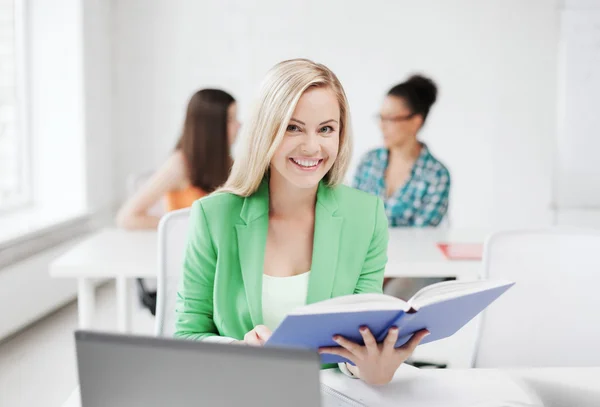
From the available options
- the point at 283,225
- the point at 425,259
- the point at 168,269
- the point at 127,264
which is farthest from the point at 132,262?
the point at 283,225

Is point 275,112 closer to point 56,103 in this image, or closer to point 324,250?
point 324,250

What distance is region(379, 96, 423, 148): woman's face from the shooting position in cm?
362

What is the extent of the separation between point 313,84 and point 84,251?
63.3 inches

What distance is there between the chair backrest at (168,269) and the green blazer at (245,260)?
314 millimetres

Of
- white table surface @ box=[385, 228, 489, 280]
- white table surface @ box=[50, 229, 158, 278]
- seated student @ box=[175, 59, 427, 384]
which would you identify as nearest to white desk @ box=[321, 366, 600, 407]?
seated student @ box=[175, 59, 427, 384]

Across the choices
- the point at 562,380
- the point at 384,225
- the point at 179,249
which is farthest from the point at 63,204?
the point at 562,380

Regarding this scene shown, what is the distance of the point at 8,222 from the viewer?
4.09 m

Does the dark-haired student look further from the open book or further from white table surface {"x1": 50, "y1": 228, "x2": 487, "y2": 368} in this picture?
the open book

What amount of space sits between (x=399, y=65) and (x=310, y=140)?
3988mm

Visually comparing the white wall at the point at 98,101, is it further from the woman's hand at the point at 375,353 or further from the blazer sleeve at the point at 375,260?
the woman's hand at the point at 375,353

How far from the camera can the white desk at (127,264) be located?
2445 millimetres

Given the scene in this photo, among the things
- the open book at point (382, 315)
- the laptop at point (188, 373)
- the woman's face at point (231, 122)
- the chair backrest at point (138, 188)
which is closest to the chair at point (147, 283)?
the chair backrest at point (138, 188)

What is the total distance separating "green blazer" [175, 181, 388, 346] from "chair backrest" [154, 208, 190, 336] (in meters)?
0.31

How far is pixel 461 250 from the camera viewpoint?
275 cm
